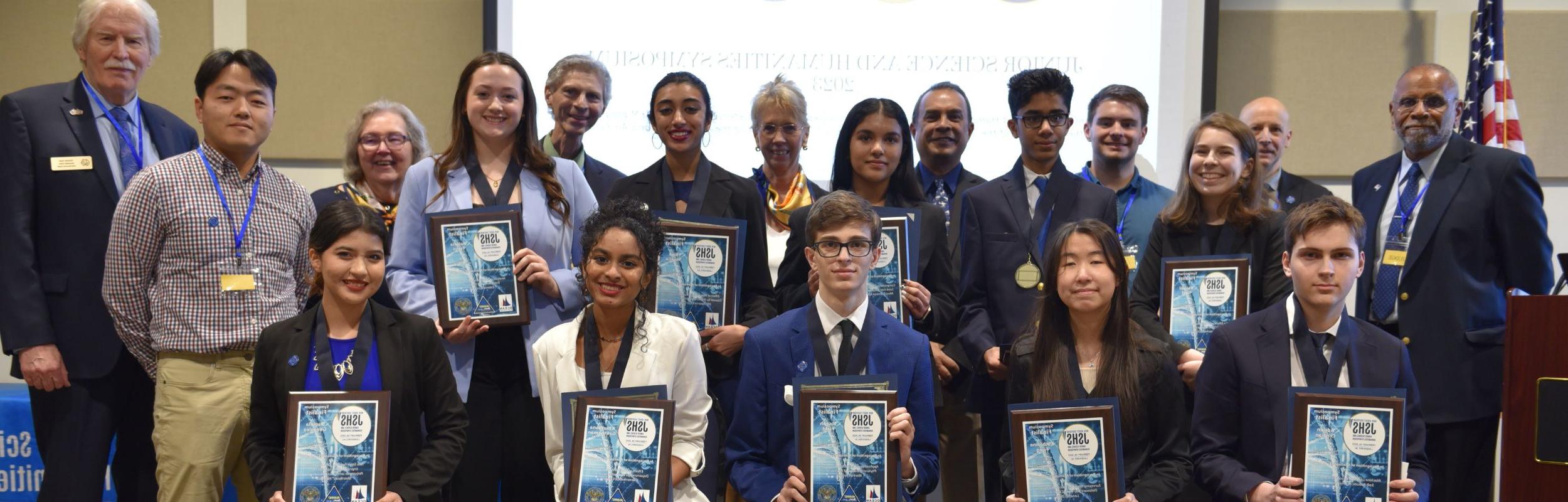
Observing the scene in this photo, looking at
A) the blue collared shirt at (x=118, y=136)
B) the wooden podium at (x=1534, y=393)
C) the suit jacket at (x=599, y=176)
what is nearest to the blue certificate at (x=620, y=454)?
the suit jacket at (x=599, y=176)

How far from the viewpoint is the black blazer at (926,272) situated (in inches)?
141

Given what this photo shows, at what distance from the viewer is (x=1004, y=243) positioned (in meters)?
3.73

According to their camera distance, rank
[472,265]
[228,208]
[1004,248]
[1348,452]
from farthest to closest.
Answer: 1. [1004,248]
2. [228,208]
3. [472,265]
4. [1348,452]

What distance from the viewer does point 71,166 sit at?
11.5ft

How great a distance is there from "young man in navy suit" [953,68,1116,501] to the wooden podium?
49.2 inches

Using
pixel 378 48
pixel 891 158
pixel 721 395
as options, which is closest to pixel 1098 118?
pixel 891 158

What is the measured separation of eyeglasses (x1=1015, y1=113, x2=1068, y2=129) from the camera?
399 centimetres

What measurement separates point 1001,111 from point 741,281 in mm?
3048

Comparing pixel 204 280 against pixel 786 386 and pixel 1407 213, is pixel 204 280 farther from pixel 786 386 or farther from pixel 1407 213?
pixel 1407 213

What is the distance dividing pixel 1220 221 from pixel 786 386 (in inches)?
62.4

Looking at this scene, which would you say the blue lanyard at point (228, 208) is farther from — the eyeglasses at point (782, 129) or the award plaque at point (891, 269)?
the award plaque at point (891, 269)

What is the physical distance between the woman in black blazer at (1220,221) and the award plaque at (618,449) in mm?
1591

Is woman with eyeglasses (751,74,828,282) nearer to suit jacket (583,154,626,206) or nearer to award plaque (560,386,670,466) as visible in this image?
suit jacket (583,154,626,206)

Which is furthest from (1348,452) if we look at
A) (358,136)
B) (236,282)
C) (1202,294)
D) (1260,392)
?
(358,136)
